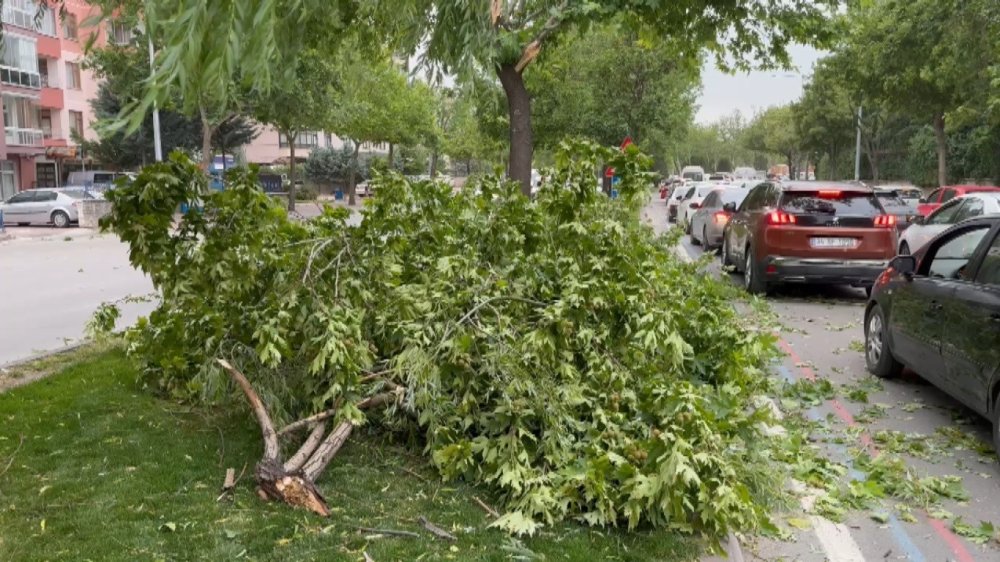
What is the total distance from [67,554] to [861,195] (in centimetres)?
1178

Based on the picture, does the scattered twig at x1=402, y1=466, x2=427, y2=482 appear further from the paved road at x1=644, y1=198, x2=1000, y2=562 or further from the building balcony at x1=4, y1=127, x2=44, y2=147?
the building balcony at x1=4, y1=127, x2=44, y2=147

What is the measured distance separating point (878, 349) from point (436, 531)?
569 centimetres

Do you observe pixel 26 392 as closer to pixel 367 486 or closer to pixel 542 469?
pixel 367 486

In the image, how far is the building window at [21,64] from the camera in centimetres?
4434

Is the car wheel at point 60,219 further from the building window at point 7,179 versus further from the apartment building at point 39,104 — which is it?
the building window at point 7,179

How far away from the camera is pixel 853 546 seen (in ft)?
15.6

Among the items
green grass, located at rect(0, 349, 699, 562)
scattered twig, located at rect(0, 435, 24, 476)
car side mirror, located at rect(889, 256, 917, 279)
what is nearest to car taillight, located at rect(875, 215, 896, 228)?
car side mirror, located at rect(889, 256, 917, 279)

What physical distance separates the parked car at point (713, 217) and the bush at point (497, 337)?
42.9 ft

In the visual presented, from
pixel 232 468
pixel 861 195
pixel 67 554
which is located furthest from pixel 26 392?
pixel 861 195

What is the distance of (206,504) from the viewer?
4590mm

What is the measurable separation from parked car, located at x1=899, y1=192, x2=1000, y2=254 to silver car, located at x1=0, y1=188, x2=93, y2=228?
1165 inches

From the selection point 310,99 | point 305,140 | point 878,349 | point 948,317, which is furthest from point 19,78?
point 948,317

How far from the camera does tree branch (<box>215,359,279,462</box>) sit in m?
4.79

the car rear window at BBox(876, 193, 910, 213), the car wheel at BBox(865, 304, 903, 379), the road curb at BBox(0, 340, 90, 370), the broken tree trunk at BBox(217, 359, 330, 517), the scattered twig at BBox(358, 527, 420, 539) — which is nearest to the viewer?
the scattered twig at BBox(358, 527, 420, 539)
